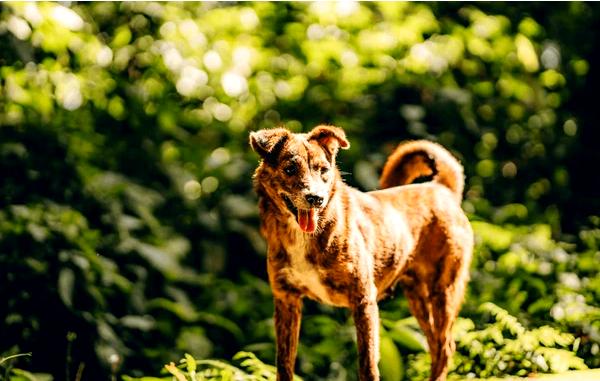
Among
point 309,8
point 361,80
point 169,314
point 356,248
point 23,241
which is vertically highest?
point 309,8

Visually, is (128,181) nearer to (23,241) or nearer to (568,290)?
(23,241)

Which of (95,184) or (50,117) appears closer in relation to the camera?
(95,184)

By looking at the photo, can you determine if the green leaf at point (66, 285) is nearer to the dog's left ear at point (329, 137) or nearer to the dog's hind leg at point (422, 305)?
the dog's hind leg at point (422, 305)

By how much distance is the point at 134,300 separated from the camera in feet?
22.3

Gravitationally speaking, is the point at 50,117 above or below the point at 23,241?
above

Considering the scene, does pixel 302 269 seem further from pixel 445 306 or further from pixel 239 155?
pixel 239 155

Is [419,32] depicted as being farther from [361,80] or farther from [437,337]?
[437,337]

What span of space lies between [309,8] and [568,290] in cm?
409

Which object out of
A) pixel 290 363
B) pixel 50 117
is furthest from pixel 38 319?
pixel 290 363

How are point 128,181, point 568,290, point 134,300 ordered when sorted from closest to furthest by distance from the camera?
point 568,290, point 134,300, point 128,181

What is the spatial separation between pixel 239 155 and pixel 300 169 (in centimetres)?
433

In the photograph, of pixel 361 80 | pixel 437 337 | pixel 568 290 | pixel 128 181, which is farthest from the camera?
pixel 361 80

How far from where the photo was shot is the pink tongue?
3426 mm

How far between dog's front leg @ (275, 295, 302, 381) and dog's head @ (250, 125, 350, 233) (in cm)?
55
